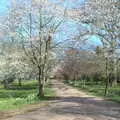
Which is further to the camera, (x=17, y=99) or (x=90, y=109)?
(x=17, y=99)

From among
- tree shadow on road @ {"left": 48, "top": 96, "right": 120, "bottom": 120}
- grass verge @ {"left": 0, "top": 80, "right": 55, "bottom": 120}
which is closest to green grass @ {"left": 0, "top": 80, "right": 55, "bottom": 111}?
grass verge @ {"left": 0, "top": 80, "right": 55, "bottom": 120}

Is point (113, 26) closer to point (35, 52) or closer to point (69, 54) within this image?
point (35, 52)

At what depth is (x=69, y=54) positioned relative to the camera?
1726 inches

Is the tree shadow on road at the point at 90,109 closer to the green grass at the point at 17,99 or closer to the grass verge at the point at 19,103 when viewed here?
the grass verge at the point at 19,103

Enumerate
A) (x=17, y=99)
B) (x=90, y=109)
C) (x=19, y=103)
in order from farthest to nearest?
(x=17, y=99) < (x=19, y=103) < (x=90, y=109)

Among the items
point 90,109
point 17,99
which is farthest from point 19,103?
point 90,109

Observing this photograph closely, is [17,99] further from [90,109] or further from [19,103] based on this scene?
[90,109]

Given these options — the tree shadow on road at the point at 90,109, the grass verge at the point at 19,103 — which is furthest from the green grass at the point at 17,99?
the tree shadow on road at the point at 90,109

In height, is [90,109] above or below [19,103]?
above

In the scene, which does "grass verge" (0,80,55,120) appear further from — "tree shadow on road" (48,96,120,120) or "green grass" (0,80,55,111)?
"tree shadow on road" (48,96,120,120)

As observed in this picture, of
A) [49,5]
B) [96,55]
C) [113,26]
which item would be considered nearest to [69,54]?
[96,55]

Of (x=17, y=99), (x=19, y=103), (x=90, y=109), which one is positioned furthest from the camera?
(x=17, y=99)

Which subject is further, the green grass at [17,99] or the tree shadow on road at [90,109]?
the green grass at [17,99]

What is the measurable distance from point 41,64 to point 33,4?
660 cm
